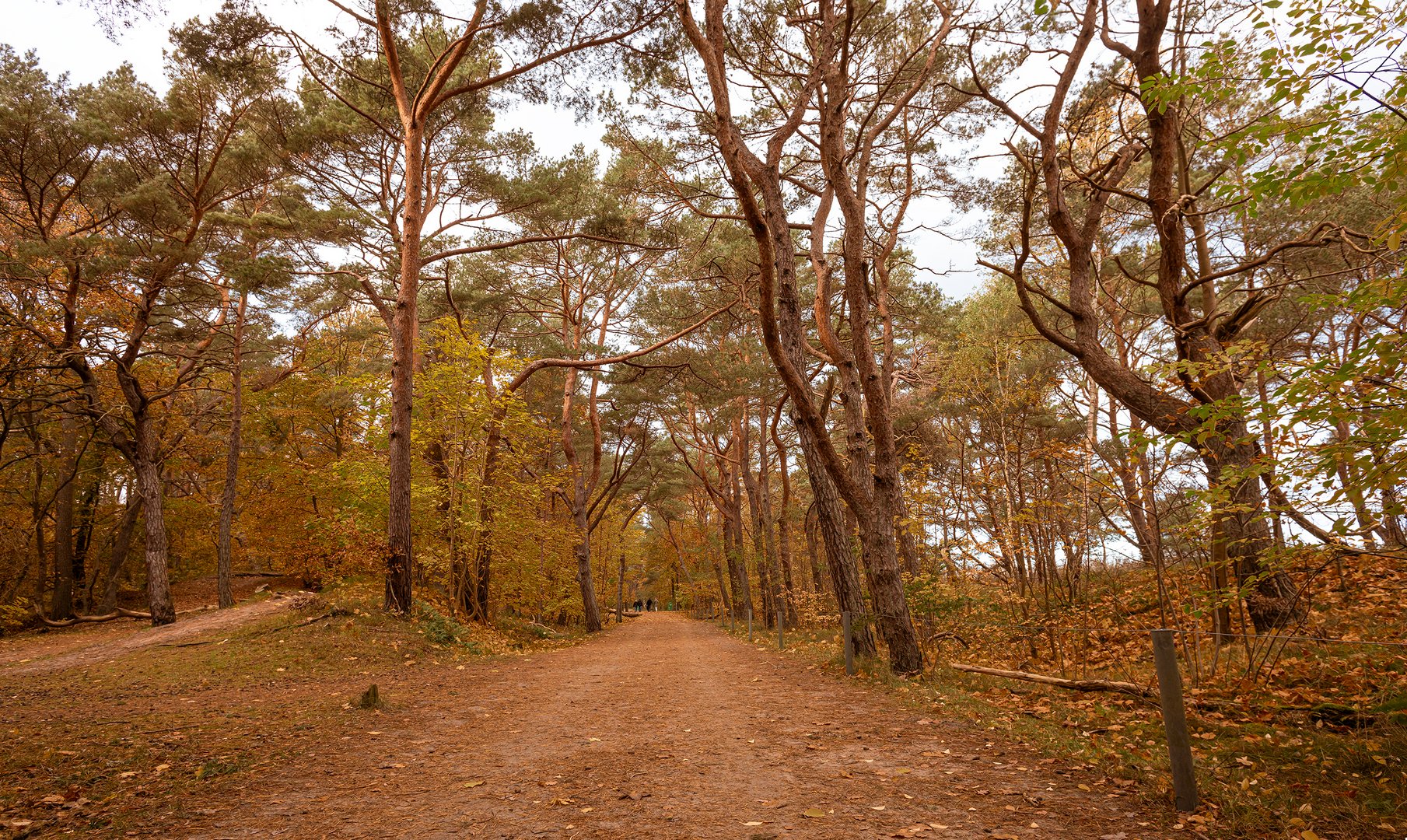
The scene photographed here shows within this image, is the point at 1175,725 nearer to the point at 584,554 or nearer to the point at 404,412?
the point at 404,412

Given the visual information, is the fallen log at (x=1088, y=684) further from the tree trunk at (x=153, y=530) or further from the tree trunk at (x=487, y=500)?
the tree trunk at (x=153, y=530)

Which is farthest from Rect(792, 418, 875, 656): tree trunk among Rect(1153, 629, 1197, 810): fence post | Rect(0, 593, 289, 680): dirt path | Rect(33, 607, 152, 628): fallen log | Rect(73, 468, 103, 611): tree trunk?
Rect(73, 468, 103, 611): tree trunk

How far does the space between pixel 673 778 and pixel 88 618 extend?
63.1 feet

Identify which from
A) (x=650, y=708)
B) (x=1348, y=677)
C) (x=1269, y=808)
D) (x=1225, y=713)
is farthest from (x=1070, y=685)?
(x=650, y=708)

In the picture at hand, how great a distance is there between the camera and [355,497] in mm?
11859

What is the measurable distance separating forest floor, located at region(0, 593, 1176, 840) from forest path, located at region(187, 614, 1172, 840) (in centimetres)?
2

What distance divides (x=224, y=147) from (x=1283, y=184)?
15.7 metres

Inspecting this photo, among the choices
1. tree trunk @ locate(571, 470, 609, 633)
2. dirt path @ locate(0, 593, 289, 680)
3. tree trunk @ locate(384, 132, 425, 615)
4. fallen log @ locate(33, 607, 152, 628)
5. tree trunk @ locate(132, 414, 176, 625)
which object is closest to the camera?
dirt path @ locate(0, 593, 289, 680)

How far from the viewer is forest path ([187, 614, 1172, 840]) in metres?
3.06

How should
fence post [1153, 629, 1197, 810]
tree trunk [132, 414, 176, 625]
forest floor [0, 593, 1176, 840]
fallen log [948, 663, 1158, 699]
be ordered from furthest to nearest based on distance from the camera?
1. tree trunk [132, 414, 176, 625]
2. fallen log [948, 663, 1158, 699]
3. forest floor [0, 593, 1176, 840]
4. fence post [1153, 629, 1197, 810]

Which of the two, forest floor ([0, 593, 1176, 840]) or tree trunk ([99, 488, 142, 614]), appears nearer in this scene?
forest floor ([0, 593, 1176, 840])

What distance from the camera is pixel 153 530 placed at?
39.3 feet

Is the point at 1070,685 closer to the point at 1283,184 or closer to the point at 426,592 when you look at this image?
the point at 1283,184

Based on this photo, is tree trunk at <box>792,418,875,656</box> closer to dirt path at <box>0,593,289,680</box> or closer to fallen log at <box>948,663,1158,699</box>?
fallen log at <box>948,663,1158,699</box>
